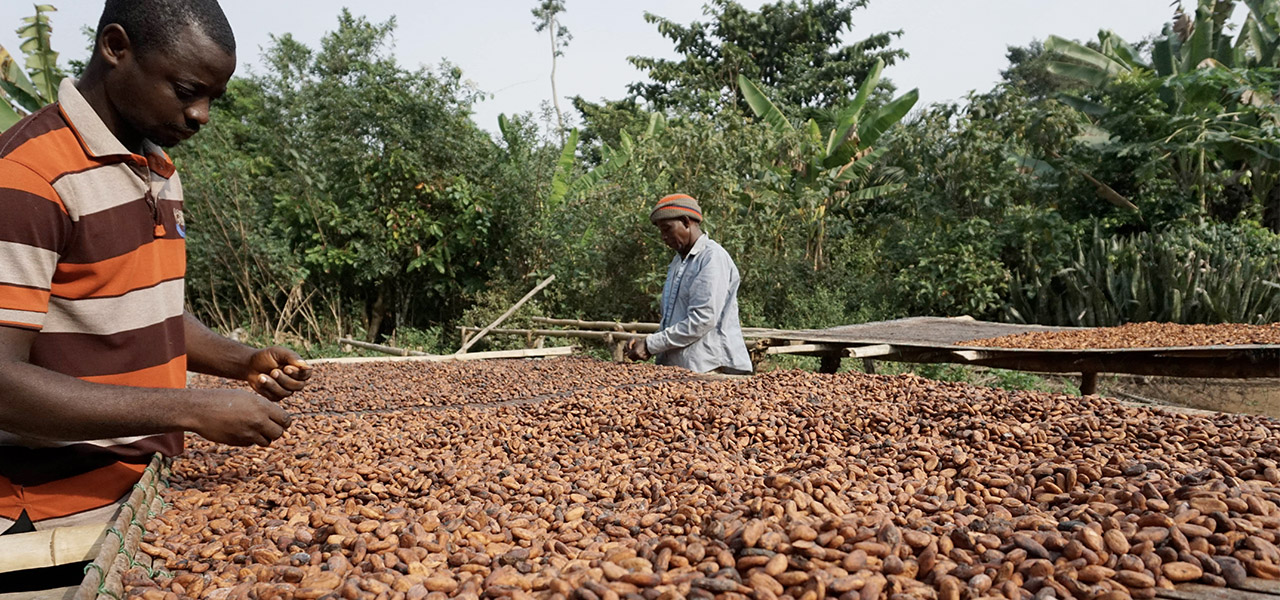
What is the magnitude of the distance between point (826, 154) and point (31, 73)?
9029mm

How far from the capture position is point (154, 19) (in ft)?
4.35

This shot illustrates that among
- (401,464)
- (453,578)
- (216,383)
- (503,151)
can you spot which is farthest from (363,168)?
(453,578)

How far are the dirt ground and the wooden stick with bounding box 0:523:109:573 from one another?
7.77 meters

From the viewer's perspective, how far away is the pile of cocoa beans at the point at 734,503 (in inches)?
45.4

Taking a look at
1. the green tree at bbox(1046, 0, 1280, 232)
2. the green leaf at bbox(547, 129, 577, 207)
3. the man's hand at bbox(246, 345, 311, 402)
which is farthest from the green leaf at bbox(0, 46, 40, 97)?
the green tree at bbox(1046, 0, 1280, 232)

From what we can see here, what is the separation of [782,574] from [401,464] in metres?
1.09

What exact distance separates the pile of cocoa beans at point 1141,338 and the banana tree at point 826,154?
3.61 meters

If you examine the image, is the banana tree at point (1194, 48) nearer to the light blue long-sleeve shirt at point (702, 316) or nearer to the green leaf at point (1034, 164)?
the green leaf at point (1034, 164)

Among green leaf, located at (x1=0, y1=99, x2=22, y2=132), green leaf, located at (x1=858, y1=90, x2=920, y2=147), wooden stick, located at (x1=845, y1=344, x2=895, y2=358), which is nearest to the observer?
wooden stick, located at (x1=845, y1=344, x2=895, y2=358)

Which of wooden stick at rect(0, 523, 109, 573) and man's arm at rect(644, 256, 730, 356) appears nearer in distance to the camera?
wooden stick at rect(0, 523, 109, 573)

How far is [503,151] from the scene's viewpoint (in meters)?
9.20

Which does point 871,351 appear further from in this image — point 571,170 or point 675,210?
point 571,170

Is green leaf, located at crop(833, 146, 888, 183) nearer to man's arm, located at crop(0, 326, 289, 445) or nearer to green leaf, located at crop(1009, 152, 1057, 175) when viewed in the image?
green leaf, located at crop(1009, 152, 1057, 175)

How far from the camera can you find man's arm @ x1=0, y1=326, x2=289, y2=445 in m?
1.18
